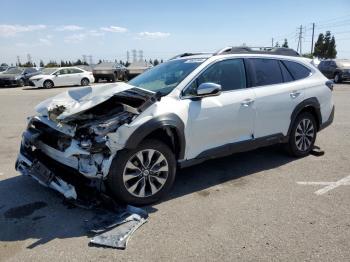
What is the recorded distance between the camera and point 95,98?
169 inches

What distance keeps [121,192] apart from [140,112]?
92 cm

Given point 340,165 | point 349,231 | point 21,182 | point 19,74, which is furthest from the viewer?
point 19,74

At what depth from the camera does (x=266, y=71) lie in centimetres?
563

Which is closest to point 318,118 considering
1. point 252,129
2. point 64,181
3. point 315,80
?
point 315,80

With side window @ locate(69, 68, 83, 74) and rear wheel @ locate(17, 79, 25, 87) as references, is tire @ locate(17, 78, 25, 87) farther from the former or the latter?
side window @ locate(69, 68, 83, 74)

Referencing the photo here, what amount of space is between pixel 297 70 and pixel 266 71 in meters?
0.79

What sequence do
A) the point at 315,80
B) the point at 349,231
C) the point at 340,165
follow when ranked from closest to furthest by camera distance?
the point at 349,231
the point at 340,165
the point at 315,80

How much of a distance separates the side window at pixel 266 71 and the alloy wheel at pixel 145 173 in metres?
1.94

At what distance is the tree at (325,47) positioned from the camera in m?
72.5

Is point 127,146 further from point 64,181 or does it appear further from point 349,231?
point 349,231

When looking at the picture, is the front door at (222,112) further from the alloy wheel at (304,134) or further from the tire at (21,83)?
the tire at (21,83)

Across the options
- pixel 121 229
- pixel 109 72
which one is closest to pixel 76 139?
pixel 121 229

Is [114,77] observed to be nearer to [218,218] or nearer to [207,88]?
[207,88]

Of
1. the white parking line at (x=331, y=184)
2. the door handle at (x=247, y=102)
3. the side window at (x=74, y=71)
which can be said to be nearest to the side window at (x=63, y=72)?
the side window at (x=74, y=71)
